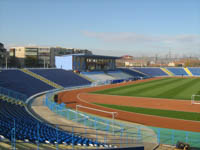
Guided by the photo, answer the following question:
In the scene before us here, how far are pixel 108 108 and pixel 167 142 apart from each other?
14.2 metres

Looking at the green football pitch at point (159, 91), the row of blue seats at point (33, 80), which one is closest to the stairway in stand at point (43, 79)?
the row of blue seats at point (33, 80)

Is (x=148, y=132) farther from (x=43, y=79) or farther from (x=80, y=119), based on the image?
(x=43, y=79)

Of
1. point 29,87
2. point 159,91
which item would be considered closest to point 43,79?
point 29,87

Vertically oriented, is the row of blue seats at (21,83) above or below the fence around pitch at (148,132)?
above

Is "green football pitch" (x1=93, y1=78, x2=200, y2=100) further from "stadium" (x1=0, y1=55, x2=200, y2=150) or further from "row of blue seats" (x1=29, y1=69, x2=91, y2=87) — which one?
"row of blue seats" (x1=29, y1=69, x2=91, y2=87)

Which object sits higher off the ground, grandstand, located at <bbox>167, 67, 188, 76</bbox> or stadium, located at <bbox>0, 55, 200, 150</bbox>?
grandstand, located at <bbox>167, 67, 188, 76</bbox>

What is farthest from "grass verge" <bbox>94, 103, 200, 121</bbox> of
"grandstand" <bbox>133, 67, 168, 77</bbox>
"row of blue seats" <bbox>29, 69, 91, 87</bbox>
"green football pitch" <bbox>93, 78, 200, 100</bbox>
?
"grandstand" <bbox>133, 67, 168, 77</bbox>

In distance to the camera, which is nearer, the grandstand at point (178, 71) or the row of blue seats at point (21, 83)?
the row of blue seats at point (21, 83)

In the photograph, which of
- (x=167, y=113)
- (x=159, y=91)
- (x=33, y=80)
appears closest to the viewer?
(x=167, y=113)

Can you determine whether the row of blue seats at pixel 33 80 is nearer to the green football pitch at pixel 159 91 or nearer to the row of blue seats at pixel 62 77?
the row of blue seats at pixel 62 77

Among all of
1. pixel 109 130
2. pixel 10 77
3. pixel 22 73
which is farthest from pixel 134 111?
pixel 22 73

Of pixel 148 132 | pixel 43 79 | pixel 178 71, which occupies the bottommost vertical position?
pixel 148 132

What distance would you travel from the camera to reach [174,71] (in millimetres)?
101312

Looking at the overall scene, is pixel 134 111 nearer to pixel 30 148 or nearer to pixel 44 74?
pixel 30 148
